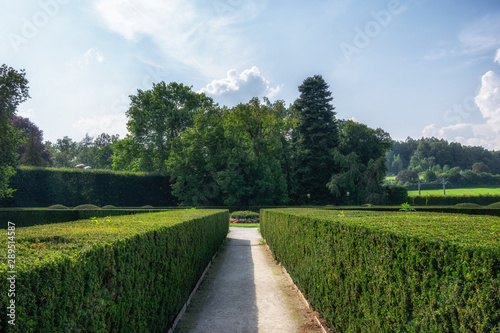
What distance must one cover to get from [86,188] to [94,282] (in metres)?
38.2

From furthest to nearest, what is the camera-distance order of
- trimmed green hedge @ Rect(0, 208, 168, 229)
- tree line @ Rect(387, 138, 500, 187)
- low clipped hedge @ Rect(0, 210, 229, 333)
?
tree line @ Rect(387, 138, 500, 187) → trimmed green hedge @ Rect(0, 208, 168, 229) → low clipped hedge @ Rect(0, 210, 229, 333)

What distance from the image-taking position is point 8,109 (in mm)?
24750

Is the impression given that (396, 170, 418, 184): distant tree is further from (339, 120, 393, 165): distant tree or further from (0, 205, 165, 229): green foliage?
(0, 205, 165, 229): green foliage

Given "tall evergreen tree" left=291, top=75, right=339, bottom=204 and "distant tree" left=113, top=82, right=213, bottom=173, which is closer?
"distant tree" left=113, top=82, right=213, bottom=173

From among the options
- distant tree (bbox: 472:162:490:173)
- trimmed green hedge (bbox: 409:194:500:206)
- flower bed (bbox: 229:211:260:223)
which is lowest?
flower bed (bbox: 229:211:260:223)

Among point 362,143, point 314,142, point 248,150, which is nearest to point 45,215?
point 248,150

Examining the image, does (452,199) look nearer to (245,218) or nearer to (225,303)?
(245,218)

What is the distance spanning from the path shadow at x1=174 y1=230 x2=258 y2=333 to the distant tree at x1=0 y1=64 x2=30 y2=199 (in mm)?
22361

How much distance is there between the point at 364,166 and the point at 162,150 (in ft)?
86.9

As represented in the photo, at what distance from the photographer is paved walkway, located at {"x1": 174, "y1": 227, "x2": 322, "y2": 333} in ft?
18.8

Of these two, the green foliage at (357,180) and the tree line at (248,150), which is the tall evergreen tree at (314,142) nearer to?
the tree line at (248,150)

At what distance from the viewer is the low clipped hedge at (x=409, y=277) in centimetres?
199

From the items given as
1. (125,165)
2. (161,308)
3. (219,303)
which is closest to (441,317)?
(161,308)

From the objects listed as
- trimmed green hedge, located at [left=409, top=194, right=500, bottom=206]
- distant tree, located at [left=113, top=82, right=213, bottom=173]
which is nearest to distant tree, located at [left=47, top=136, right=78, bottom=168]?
distant tree, located at [left=113, top=82, right=213, bottom=173]
